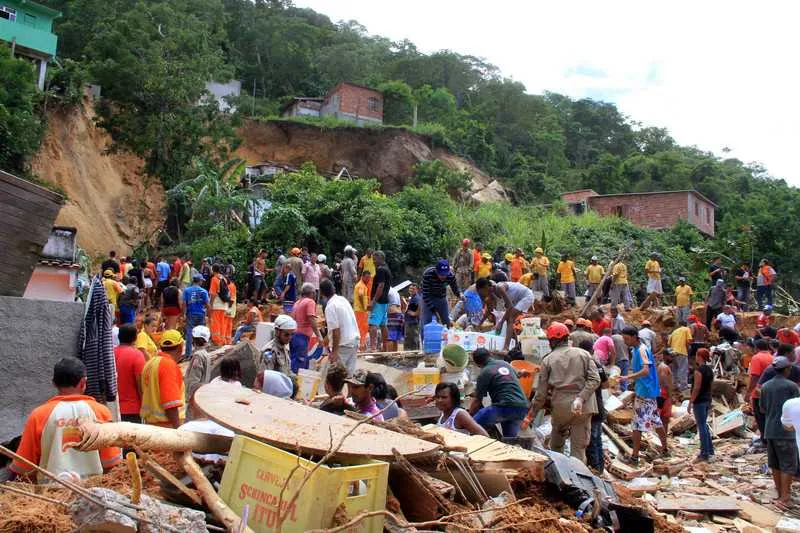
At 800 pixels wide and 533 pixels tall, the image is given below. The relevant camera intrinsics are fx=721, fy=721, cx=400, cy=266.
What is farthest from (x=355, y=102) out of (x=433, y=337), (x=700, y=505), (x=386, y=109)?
(x=700, y=505)

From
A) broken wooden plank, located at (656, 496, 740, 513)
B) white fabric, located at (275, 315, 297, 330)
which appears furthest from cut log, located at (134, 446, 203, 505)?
broken wooden plank, located at (656, 496, 740, 513)

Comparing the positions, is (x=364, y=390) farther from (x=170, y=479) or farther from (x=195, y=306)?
(x=195, y=306)

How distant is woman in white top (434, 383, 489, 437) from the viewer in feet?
20.9

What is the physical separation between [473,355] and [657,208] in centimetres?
3251

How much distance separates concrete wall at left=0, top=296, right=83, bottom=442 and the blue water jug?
19.4 ft

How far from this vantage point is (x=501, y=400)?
688 cm

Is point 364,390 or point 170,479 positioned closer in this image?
point 170,479

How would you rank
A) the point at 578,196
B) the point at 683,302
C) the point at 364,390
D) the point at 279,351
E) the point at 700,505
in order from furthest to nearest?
the point at 578,196, the point at 683,302, the point at 279,351, the point at 700,505, the point at 364,390

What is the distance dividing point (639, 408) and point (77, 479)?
326 inches

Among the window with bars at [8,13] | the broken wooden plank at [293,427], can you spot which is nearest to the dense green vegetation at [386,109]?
the window with bars at [8,13]

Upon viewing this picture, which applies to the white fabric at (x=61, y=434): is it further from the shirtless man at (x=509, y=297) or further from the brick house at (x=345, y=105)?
the brick house at (x=345, y=105)

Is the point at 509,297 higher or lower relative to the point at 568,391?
higher

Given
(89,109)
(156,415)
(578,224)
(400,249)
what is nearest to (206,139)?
(89,109)

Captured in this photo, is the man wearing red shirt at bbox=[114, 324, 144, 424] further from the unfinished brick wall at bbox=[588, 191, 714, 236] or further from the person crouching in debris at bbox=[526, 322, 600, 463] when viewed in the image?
the unfinished brick wall at bbox=[588, 191, 714, 236]
